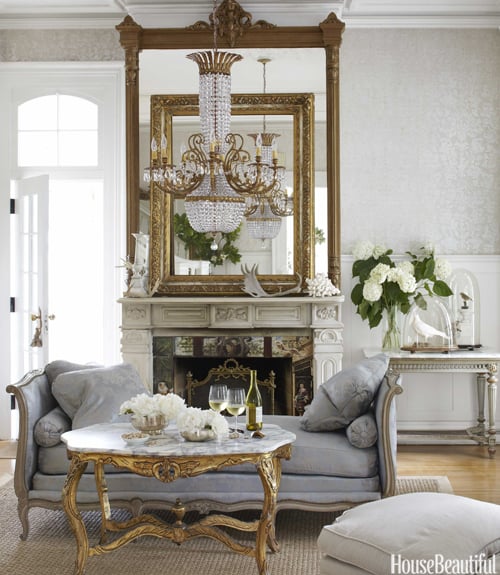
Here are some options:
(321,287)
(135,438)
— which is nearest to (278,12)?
(321,287)

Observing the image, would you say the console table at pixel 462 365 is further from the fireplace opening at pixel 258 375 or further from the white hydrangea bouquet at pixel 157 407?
the white hydrangea bouquet at pixel 157 407

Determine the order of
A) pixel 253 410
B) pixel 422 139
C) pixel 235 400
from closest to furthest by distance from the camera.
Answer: pixel 235 400 < pixel 253 410 < pixel 422 139

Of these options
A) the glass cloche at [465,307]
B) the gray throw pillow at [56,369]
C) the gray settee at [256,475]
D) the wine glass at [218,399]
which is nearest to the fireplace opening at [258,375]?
the glass cloche at [465,307]

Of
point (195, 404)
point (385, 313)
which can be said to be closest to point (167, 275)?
point (195, 404)

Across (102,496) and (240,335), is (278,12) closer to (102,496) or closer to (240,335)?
(240,335)

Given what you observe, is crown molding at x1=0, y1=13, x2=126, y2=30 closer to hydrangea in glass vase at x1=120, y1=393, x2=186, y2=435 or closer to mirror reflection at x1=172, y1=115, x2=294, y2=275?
mirror reflection at x1=172, y1=115, x2=294, y2=275

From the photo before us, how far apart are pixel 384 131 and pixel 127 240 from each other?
227 cm

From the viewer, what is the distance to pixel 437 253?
663 centimetres

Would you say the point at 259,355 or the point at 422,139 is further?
the point at 422,139

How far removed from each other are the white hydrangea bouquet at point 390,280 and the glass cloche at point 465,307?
185 millimetres

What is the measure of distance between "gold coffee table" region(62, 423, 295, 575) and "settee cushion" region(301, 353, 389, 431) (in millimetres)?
506

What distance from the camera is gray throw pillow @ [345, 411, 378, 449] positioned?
4.23 metres

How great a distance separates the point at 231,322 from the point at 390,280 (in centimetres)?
127

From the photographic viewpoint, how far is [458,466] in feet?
19.3
